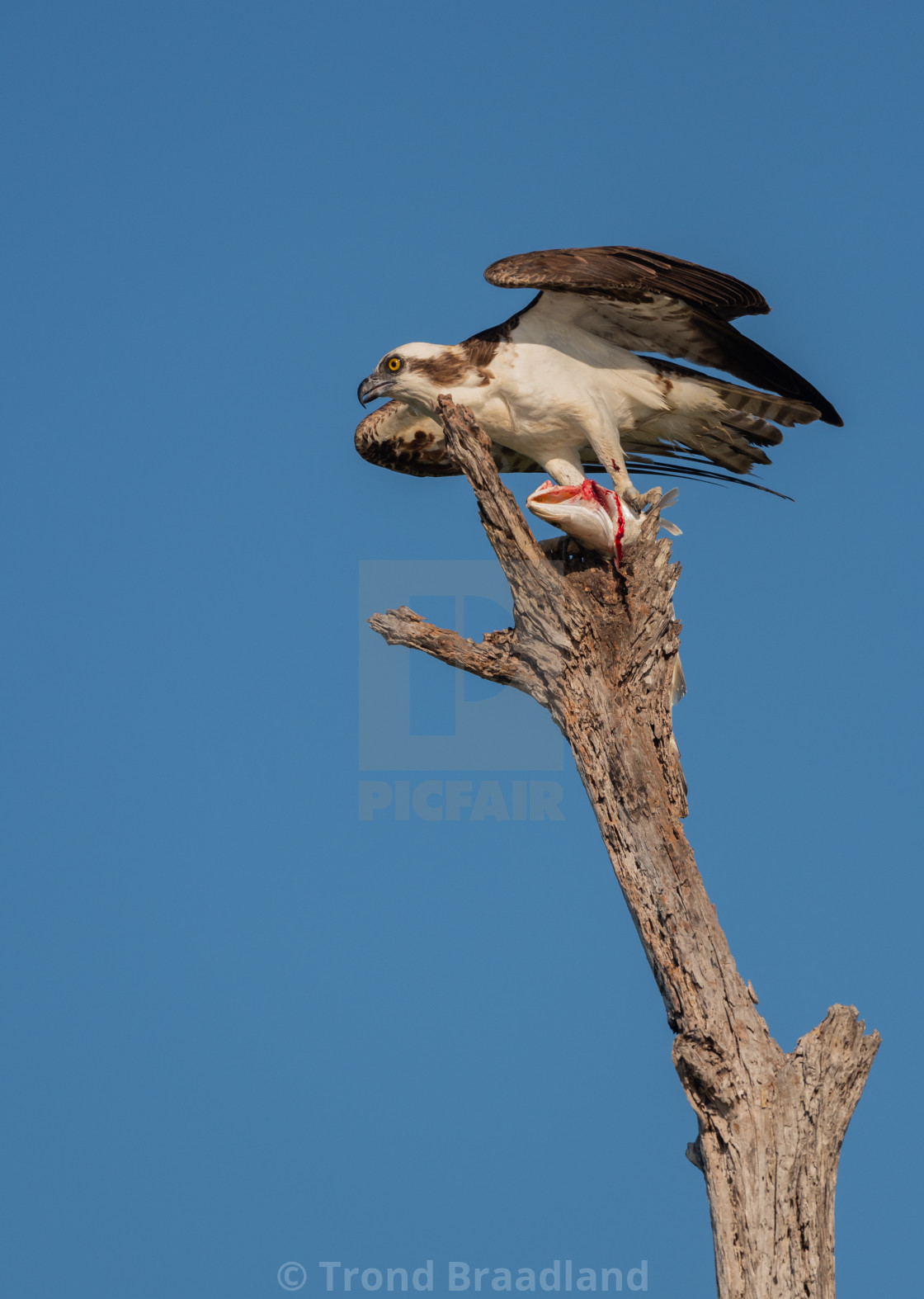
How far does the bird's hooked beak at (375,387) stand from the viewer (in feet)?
22.2

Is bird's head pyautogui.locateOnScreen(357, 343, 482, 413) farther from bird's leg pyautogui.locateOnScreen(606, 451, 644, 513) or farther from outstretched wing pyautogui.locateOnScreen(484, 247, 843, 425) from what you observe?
bird's leg pyautogui.locateOnScreen(606, 451, 644, 513)

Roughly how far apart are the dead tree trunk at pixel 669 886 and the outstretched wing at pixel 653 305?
0.95 m

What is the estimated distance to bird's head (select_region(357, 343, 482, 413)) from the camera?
663 cm

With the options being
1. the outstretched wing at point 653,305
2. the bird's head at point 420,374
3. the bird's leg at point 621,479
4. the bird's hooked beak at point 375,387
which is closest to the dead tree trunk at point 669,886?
the bird's leg at point 621,479

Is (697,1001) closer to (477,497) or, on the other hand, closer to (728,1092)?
(728,1092)

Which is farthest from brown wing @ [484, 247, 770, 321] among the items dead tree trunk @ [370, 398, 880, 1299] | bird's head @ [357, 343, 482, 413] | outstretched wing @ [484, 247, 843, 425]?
dead tree trunk @ [370, 398, 880, 1299]

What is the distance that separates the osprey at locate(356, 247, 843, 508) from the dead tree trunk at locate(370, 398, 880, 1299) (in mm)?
635

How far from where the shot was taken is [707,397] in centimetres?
675

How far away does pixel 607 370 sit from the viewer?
6.68m

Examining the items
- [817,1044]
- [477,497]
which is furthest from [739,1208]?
[477,497]

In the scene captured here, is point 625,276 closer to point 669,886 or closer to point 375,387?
point 375,387

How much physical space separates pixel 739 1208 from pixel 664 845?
5.36 ft

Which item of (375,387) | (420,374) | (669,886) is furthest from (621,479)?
(669,886)

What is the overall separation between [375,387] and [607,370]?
140 cm
